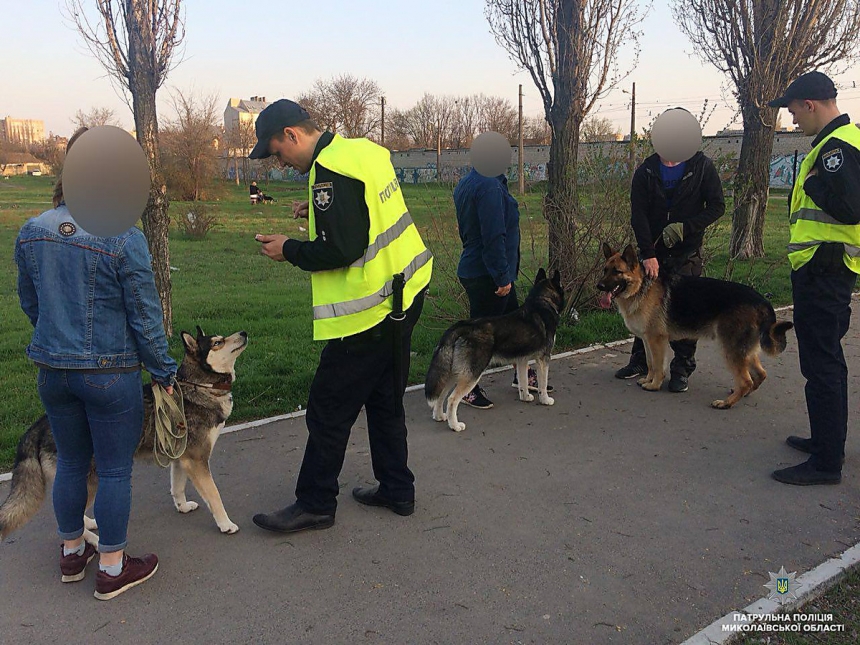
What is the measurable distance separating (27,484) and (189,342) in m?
1.05

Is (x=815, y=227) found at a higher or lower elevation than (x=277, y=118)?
lower

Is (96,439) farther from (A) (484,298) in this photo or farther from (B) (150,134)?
(B) (150,134)

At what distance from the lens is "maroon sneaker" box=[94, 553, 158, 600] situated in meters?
3.09

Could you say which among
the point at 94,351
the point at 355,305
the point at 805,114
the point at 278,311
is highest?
the point at 805,114

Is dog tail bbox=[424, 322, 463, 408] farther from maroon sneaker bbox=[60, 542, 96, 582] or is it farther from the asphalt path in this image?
maroon sneaker bbox=[60, 542, 96, 582]

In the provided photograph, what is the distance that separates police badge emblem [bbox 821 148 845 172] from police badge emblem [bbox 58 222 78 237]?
416cm

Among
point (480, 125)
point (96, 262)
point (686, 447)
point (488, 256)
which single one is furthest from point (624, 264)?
point (480, 125)

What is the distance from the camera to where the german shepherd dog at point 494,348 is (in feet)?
17.3

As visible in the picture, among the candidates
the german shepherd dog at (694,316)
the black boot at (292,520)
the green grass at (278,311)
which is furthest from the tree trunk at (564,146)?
the black boot at (292,520)

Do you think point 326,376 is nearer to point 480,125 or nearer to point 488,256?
point 488,256

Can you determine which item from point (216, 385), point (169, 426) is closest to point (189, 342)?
point (216, 385)

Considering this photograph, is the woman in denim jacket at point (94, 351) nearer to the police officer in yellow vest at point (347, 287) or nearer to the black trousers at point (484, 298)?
the police officer in yellow vest at point (347, 287)

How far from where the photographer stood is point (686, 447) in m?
4.91

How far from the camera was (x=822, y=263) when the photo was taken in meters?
4.07
